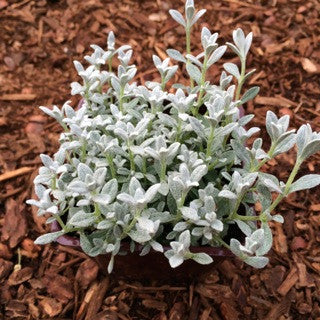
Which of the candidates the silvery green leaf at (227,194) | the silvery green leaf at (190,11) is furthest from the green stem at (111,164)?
the silvery green leaf at (190,11)

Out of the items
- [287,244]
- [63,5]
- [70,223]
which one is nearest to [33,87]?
[63,5]

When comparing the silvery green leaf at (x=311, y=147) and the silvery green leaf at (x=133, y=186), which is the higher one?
the silvery green leaf at (x=311, y=147)

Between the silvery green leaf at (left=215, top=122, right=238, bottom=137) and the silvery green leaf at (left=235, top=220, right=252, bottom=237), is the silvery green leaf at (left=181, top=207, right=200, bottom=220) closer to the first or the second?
the silvery green leaf at (left=235, top=220, right=252, bottom=237)

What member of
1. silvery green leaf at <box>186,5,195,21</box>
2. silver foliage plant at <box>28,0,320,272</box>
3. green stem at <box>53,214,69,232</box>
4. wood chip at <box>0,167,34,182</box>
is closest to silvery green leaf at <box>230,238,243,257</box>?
silver foliage plant at <box>28,0,320,272</box>

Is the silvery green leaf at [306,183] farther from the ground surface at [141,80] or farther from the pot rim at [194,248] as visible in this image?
the ground surface at [141,80]

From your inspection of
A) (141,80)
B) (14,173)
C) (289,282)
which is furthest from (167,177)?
(141,80)

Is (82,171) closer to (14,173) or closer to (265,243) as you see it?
(265,243)
